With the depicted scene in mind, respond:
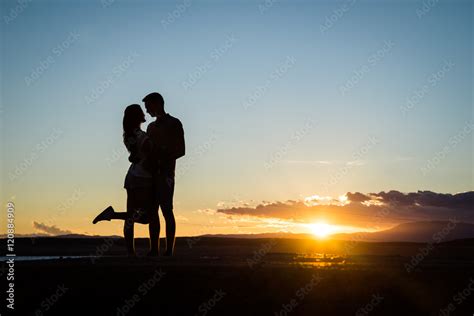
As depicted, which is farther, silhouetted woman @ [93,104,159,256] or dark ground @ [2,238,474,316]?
silhouetted woman @ [93,104,159,256]

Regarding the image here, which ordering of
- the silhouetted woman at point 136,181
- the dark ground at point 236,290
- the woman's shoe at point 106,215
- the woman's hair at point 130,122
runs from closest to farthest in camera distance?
the dark ground at point 236,290, the woman's shoe at point 106,215, the silhouetted woman at point 136,181, the woman's hair at point 130,122

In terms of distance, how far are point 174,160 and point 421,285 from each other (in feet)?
17.0

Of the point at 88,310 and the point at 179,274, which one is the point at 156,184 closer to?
the point at 179,274

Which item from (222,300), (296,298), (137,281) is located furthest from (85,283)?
(296,298)

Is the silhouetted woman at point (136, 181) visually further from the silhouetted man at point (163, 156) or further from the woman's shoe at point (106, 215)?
the silhouetted man at point (163, 156)

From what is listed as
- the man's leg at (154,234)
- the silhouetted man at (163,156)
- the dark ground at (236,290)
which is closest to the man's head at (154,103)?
the silhouetted man at (163,156)

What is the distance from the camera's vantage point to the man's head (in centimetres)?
1142

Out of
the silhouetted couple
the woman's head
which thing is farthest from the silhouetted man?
the woman's head

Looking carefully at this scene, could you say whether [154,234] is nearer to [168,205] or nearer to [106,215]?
[168,205]

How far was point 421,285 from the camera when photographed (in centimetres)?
764

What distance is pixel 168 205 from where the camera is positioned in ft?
36.7

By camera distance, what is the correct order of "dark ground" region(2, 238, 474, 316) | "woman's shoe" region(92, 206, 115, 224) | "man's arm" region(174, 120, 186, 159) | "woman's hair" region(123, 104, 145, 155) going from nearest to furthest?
"dark ground" region(2, 238, 474, 316), "woman's shoe" region(92, 206, 115, 224), "woman's hair" region(123, 104, 145, 155), "man's arm" region(174, 120, 186, 159)

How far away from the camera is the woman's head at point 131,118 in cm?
1123

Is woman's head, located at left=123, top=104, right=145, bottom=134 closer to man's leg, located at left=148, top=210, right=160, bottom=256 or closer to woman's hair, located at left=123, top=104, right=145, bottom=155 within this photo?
woman's hair, located at left=123, top=104, right=145, bottom=155
